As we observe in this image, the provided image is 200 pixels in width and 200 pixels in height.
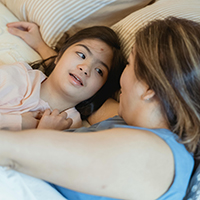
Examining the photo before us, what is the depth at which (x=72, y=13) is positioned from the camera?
51.9 inches

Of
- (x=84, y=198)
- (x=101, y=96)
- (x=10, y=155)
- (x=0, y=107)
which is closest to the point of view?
(x=10, y=155)

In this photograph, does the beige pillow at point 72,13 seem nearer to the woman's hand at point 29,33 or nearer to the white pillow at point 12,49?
the woman's hand at point 29,33

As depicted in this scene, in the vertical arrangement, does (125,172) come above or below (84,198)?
above

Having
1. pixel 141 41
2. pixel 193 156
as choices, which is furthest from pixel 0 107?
pixel 193 156

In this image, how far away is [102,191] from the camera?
1.88 ft

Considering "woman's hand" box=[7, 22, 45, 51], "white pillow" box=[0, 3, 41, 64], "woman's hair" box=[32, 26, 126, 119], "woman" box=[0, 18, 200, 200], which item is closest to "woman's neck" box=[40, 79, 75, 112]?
"woman's hair" box=[32, 26, 126, 119]

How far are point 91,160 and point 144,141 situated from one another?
0.15 meters

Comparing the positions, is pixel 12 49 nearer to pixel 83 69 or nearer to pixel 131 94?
pixel 83 69

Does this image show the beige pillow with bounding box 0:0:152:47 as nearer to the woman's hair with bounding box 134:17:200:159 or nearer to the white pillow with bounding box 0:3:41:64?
the white pillow with bounding box 0:3:41:64

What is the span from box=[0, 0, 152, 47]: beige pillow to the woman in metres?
0.58

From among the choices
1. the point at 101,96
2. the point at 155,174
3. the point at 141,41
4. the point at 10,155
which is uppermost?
the point at 141,41

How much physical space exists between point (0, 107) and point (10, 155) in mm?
436

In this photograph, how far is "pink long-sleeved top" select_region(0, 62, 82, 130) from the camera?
2.91 ft

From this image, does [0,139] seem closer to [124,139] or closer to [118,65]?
[124,139]
